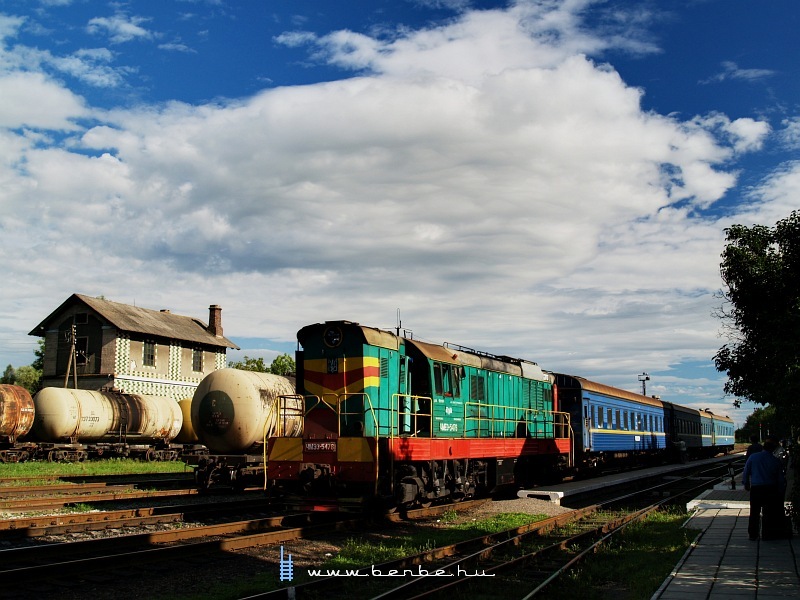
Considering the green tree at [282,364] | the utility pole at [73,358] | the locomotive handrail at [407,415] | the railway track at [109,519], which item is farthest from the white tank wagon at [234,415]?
the green tree at [282,364]

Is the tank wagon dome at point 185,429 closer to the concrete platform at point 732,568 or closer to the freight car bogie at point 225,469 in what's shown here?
the freight car bogie at point 225,469

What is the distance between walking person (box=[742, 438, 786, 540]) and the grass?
1958 centimetres

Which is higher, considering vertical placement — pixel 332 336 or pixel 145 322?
pixel 145 322

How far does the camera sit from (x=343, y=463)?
44.0 ft

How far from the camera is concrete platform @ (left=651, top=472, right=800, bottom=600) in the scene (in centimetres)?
801

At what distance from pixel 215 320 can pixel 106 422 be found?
19177 mm

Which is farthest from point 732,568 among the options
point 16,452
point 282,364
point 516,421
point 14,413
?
point 282,364

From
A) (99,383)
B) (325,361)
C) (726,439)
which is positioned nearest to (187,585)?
(325,361)

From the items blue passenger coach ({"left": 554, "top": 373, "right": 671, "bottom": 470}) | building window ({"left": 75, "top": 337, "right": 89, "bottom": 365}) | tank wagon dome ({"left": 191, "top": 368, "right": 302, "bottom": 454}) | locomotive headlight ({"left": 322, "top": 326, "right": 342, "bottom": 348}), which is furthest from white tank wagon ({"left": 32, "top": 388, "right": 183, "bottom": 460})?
locomotive headlight ({"left": 322, "top": 326, "right": 342, "bottom": 348})

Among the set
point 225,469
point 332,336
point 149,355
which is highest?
point 149,355

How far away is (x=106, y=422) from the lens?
30797 mm

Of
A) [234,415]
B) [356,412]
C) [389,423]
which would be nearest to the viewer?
[356,412]

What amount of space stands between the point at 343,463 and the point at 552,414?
38.1ft

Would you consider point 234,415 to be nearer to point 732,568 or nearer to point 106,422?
point 106,422
